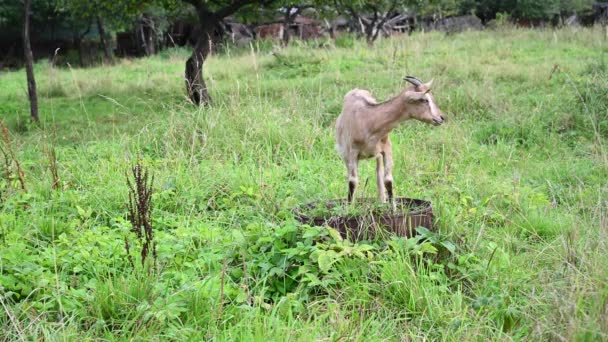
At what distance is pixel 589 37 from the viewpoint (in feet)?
50.0

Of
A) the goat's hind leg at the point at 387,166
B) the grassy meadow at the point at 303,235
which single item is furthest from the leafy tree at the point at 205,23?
the goat's hind leg at the point at 387,166

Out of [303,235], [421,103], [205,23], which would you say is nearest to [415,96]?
[421,103]

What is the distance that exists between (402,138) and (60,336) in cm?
501

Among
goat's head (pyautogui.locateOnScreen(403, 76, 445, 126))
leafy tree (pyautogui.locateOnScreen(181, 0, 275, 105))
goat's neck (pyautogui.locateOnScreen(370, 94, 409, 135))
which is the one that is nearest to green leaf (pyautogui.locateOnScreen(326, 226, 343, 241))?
goat's neck (pyautogui.locateOnScreen(370, 94, 409, 135))

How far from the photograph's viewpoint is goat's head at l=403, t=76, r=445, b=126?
3309mm

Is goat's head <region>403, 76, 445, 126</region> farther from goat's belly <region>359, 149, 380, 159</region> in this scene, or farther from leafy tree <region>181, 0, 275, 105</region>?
leafy tree <region>181, 0, 275, 105</region>

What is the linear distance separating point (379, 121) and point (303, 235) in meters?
0.79

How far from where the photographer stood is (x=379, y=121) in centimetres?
343

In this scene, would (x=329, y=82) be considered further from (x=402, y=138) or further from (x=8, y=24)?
(x=8, y=24)

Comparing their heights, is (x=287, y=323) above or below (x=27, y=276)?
below

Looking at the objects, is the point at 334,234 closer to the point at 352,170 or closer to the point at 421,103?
the point at 352,170

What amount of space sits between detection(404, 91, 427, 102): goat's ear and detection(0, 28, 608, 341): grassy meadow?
32.0 inches

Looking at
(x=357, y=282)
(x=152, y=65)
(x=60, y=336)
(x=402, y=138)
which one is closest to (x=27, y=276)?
(x=60, y=336)

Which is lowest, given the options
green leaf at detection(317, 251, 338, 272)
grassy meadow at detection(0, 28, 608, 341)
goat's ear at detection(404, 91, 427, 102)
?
grassy meadow at detection(0, 28, 608, 341)
